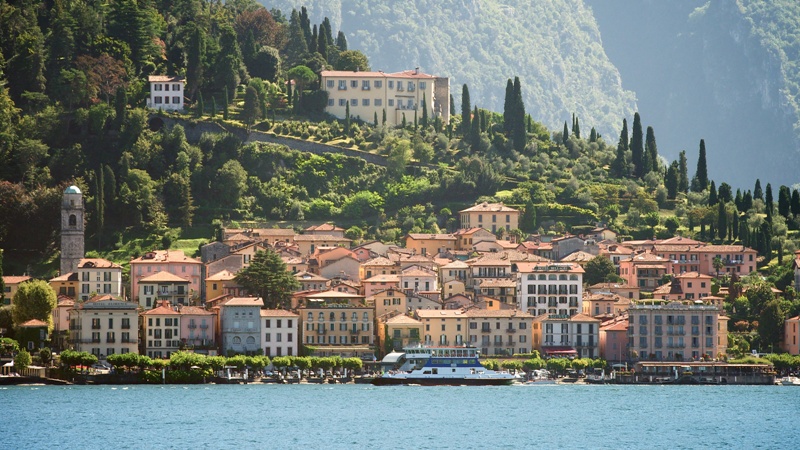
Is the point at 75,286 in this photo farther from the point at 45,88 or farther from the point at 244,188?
the point at 45,88

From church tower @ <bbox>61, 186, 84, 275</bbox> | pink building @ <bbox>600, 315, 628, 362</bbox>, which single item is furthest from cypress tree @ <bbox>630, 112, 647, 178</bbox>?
church tower @ <bbox>61, 186, 84, 275</bbox>

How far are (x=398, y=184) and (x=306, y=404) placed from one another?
50.5 m

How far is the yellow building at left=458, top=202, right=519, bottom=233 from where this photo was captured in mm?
142625

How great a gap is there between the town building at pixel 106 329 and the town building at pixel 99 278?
9.14m

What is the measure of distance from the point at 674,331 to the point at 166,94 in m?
52.8

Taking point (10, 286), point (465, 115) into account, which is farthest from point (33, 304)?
point (465, 115)

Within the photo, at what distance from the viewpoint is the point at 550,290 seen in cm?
12400

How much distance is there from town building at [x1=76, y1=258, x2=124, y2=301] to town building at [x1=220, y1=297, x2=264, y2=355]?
10.6 metres

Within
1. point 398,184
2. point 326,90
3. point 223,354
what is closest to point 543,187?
point 398,184

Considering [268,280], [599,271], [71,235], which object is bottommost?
[268,280]

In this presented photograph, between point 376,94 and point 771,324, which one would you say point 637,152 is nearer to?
point 376,94

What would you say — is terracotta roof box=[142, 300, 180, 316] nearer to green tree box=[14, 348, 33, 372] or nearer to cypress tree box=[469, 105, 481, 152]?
green tree box=[14, 348, 33, 372]

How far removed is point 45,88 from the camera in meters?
151

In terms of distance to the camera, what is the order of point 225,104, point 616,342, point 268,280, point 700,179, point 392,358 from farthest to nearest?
1. point 700,179
2. point 225,104
3. point 268,280
4. point 616,342
5. point 392,358
